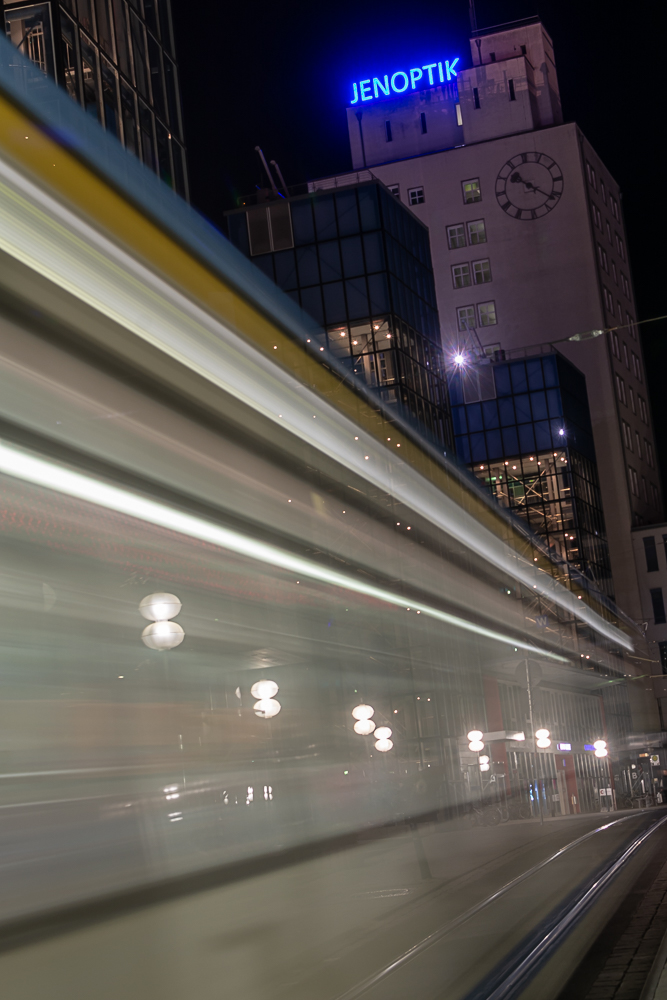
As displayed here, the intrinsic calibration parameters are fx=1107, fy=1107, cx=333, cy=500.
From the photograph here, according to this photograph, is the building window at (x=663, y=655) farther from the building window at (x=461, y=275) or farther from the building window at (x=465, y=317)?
the building window at (x=461, y=275)

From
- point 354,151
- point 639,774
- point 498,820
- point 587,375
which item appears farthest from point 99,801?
point 354,151

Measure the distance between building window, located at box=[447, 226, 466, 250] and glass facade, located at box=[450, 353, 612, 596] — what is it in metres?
14.1

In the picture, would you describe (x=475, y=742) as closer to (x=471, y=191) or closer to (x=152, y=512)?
(x=152, y=512)

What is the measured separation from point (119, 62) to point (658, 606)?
49.6 meters

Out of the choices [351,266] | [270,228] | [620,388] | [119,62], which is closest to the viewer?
[119,62]

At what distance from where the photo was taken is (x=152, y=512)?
3.85m

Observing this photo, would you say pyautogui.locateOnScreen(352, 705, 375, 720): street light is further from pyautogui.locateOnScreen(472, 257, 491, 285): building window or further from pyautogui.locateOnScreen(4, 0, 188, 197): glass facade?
pyautogui.locateOnScreen(472, 257, 491, 285): building window

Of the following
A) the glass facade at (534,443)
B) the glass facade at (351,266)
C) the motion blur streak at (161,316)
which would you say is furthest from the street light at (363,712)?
the glass facade at (534,443)

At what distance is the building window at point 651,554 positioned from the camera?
229 ft

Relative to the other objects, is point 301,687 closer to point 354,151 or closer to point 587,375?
point 587,375

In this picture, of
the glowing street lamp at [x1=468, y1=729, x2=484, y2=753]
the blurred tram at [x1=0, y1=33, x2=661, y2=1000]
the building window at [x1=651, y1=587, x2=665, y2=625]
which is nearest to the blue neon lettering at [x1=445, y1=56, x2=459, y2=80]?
the building window at [x1=651, y1=587, x2=665, y2=625]

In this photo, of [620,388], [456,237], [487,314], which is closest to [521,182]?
[456,237]

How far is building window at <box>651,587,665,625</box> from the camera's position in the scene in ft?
226

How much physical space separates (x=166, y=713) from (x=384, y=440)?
13.0 feet
